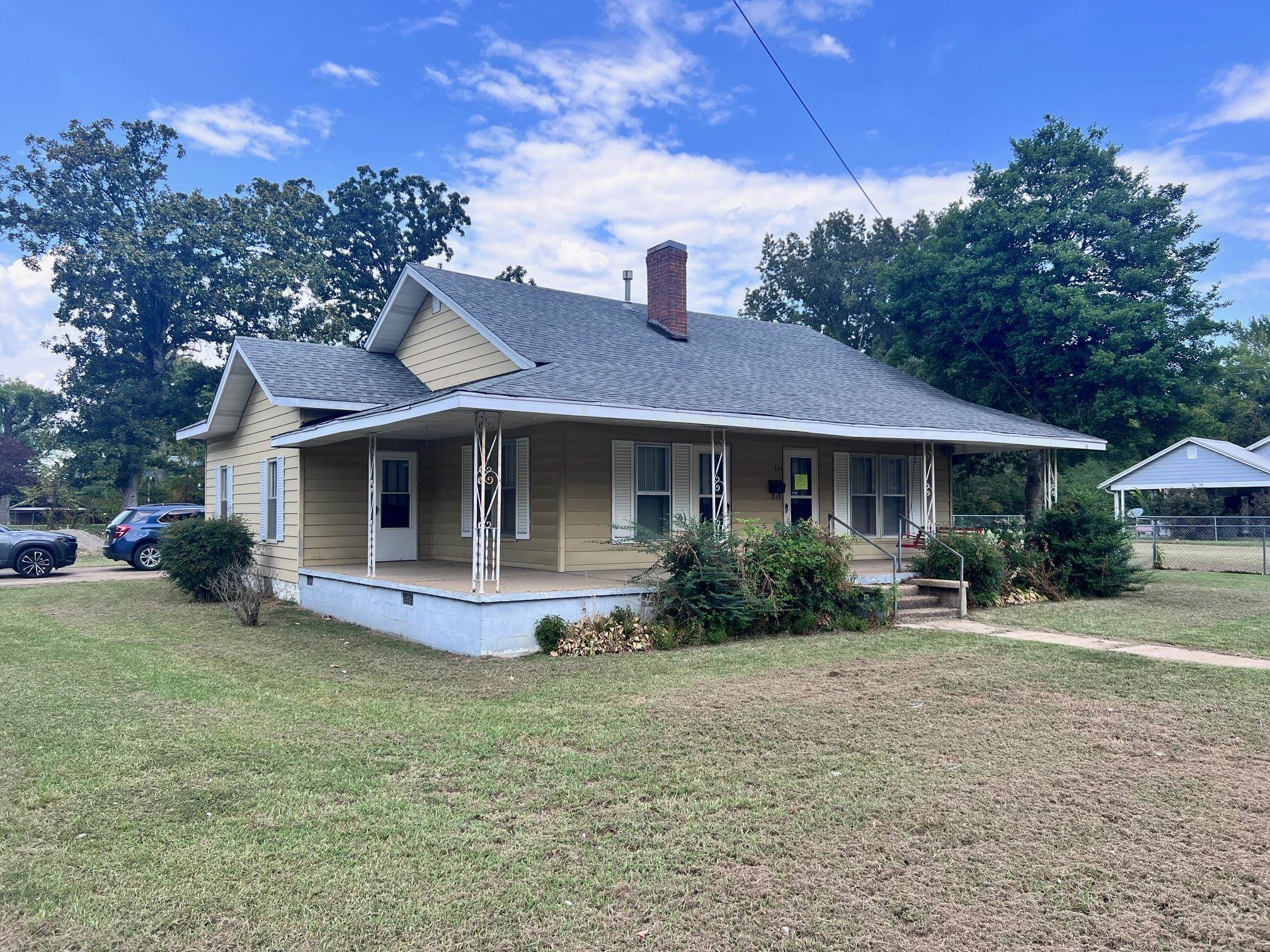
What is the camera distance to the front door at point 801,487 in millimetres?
13758

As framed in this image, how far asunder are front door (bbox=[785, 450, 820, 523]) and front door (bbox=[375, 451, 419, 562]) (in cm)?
655

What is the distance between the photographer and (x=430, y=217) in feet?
133

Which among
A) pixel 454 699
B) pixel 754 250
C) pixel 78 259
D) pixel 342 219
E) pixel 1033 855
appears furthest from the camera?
pixel 754 250

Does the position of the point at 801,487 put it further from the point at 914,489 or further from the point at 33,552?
the point at 33,552

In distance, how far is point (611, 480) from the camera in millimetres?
11688

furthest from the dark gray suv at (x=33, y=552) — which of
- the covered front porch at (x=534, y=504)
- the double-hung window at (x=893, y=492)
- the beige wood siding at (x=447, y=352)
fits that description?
the double-hung window at (x=893, y=492)

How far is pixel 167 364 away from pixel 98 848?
3842cm

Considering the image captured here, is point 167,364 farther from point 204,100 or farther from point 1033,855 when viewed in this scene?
point 1033,855

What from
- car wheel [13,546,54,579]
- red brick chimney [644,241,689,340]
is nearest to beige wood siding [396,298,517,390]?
red brick chimney [644,241,689,340]

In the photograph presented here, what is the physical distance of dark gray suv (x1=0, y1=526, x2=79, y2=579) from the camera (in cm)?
1753

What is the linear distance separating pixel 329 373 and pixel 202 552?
12.0ft

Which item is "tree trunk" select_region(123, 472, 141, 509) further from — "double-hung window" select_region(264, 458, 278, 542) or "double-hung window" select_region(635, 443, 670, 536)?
"double-hung window" select_region(635, 443, 670, 536)

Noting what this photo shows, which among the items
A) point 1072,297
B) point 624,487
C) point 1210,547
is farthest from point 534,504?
point 1210,547

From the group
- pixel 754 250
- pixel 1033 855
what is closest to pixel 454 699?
pixel 1033 855
